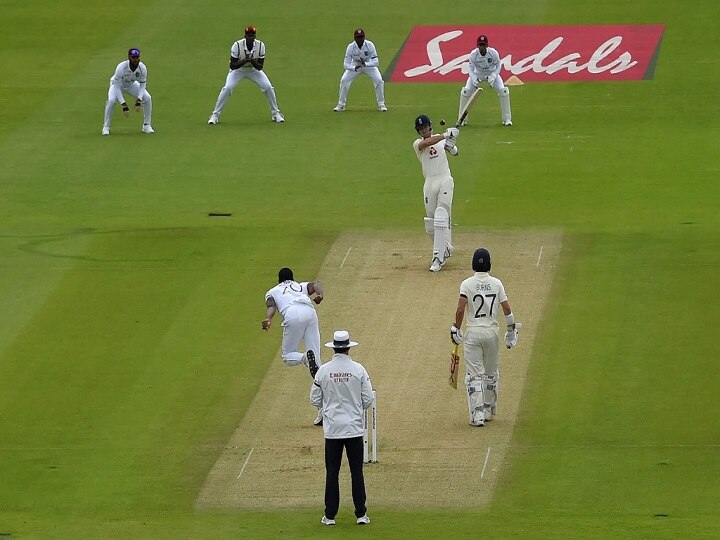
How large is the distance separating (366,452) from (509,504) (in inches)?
76.7

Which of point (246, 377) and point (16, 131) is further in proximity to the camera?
point (16, 131)

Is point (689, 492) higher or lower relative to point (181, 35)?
lower

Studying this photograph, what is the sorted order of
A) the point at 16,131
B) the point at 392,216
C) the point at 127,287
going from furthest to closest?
the point at 16,131 < the point at 392,216 < the point at 127,287

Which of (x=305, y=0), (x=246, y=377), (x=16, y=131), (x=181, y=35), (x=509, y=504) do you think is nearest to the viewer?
(x=509, y=504)

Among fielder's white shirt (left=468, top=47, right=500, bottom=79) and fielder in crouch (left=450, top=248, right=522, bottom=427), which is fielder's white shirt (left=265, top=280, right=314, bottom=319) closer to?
fielder in crouch (left=450, top=248, right=522, bottom=427)

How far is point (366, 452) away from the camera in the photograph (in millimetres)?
18156

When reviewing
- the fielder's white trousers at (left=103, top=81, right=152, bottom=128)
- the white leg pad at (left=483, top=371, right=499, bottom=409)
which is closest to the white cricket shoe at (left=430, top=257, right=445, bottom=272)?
the white leg pad at (left=483, top=371, right=499, bottom=409)

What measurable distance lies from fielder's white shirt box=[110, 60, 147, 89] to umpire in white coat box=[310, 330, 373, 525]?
59.0 feet

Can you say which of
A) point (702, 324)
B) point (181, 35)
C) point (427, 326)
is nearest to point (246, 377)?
point (427, 326)

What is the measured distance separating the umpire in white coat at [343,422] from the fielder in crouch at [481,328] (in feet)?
8.25

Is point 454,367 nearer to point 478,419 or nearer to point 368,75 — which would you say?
point 478,419

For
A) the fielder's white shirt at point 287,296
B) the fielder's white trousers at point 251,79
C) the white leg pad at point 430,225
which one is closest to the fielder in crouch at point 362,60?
the fielder's white trousers at point 251,79

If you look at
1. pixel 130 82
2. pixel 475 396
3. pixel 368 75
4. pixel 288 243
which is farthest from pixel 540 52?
pixel 475 396

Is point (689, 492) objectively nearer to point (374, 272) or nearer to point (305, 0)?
point (374, 272)
